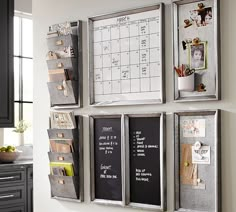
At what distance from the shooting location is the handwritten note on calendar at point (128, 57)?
2.44 meters

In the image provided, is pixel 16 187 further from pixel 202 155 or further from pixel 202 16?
pixel 202 16

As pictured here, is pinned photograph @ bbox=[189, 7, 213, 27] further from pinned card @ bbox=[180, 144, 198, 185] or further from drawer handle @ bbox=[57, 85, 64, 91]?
drawer handle @ bbox=[57, 85, 64, 91]

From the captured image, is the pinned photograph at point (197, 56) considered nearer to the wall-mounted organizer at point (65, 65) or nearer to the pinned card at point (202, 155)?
the pinned card at point (202, 155)

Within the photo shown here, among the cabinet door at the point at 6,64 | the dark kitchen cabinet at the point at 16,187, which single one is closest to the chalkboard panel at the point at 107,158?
the cabinet door at the point at 6,64

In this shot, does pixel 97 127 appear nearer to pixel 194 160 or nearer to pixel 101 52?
pixel 101 52

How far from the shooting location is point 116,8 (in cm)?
262

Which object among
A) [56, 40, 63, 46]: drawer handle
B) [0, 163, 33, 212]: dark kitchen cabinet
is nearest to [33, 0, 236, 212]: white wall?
[56, 40, 63, 46]: drawer handle

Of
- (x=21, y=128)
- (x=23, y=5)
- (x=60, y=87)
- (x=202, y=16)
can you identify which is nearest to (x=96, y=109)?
(x=60, y=87)

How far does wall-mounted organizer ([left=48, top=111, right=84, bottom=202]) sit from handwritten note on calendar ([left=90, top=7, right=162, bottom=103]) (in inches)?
8.7

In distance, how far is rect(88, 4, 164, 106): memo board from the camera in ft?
7.98

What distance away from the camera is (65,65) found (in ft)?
9.10

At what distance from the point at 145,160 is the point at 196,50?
24.3 inches

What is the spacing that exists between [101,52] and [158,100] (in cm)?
48

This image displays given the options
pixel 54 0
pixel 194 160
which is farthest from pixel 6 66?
pixel 194 160
